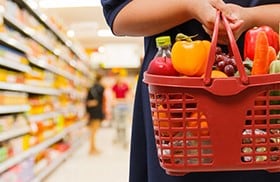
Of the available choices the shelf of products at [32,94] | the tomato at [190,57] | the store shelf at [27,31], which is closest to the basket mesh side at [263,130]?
the tomato at [190,57]

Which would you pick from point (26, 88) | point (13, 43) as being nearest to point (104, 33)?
point (26, 88)

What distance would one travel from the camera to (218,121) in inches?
28.6

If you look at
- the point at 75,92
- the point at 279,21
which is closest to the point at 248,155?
the point at 279,21

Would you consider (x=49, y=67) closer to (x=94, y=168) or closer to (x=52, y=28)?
(x=52, y=28)

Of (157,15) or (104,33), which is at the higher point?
(104,33)

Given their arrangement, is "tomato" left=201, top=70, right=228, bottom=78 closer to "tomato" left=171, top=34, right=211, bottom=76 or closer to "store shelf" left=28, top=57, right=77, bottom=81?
"tomato" left=171, top=34, right=211, bottom=76

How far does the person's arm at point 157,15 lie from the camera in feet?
2.65

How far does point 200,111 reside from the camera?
0.72m

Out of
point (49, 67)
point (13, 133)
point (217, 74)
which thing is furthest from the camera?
point (49, 67)

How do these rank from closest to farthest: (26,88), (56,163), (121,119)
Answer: (26,88)
(56,163)
(121,119)

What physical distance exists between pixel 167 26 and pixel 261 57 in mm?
256

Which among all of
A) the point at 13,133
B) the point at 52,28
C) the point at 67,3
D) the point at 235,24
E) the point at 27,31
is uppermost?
the point at 67,3

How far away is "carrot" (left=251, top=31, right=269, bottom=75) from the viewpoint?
72 centimetres

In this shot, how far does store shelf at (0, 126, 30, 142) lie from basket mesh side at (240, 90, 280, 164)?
304 centimetres
